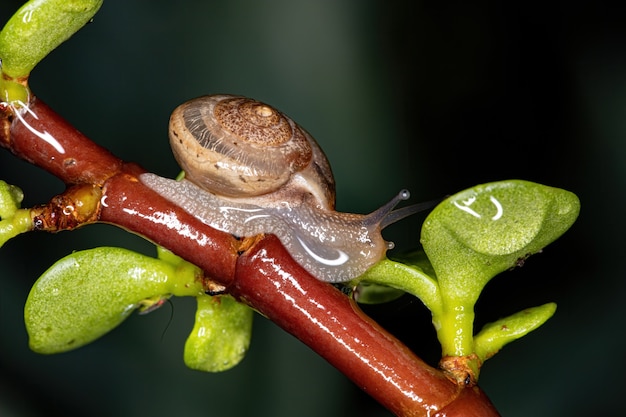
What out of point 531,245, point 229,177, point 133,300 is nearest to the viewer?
point 531,245

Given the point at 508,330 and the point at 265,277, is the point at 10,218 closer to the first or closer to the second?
the point at 265,277

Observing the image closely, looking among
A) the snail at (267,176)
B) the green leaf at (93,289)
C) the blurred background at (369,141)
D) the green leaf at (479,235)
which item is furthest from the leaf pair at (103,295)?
the blurred background at (369,141)

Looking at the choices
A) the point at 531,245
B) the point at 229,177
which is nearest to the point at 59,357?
the point at 229,177

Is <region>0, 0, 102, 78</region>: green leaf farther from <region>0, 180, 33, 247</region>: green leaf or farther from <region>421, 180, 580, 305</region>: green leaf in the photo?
<region>421, 180, 580, 305</region>: green leaf

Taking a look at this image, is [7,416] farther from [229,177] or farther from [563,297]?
[563,297]

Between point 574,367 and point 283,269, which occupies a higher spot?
point 283,269

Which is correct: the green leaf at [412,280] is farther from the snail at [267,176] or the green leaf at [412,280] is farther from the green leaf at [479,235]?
the snail at [267,176]

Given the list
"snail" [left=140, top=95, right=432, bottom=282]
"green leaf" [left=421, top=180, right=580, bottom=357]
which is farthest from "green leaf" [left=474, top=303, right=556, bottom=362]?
"snail" [left=140, top=95, right=432, bottom=282]
